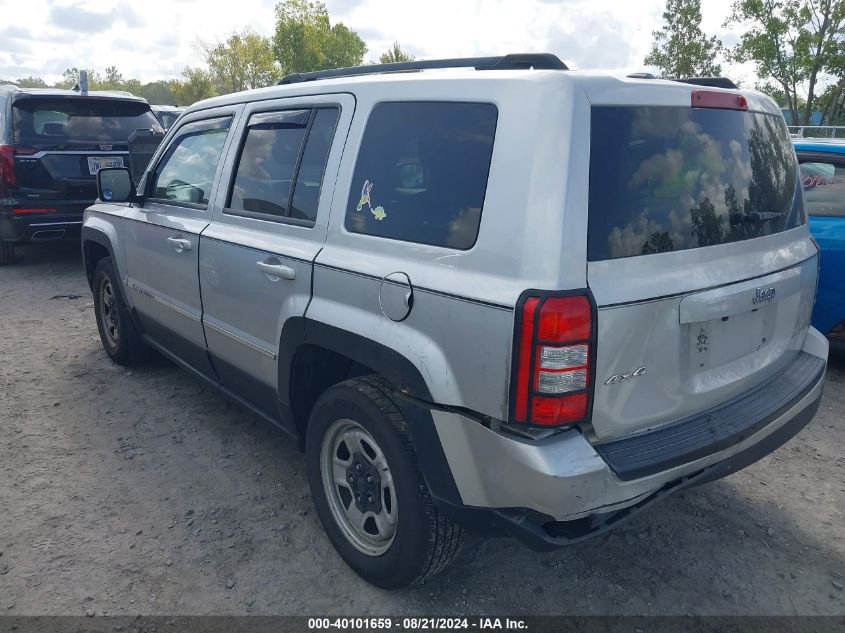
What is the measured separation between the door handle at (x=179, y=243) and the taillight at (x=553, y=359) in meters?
2.30

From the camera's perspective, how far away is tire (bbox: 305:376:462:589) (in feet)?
7.93

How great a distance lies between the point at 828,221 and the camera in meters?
4.57

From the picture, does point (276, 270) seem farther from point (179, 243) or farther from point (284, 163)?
point (179, 243)

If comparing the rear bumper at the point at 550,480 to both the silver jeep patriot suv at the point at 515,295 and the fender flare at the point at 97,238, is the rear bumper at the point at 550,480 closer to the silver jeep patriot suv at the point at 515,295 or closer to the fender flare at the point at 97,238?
the silver jeep patriot suv at the point at 515,295

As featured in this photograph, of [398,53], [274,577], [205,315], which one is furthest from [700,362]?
[398,53]

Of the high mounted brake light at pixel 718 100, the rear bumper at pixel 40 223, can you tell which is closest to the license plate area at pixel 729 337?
the high mounted brake light at pixel 718 100

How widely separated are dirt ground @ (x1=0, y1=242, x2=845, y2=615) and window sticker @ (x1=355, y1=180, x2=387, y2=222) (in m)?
1.51

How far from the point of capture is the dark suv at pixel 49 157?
7.48m

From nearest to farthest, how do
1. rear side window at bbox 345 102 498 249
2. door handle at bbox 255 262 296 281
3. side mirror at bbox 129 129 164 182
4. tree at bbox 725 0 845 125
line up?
rear side window at bbox 345 102 498 249 → door handle at bbox 255 262 296 281 → side mirror at bbox 129 129 164 182 → tree at bbox 725 0 845 125

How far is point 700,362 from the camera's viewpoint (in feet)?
7.59

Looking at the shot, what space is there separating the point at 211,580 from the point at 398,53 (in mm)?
43926

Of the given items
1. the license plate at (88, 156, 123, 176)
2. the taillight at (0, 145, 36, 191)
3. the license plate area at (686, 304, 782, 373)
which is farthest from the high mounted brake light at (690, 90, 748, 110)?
the taillight at (0, 145, 36, 191)

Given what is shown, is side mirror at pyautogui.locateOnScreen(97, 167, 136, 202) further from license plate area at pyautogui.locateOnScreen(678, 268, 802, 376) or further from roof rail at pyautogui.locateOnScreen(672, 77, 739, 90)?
license plate area at pyautogui.locateOnScreen(678, 268, 802, 376)

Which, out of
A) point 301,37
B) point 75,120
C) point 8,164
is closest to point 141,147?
point 75,120
